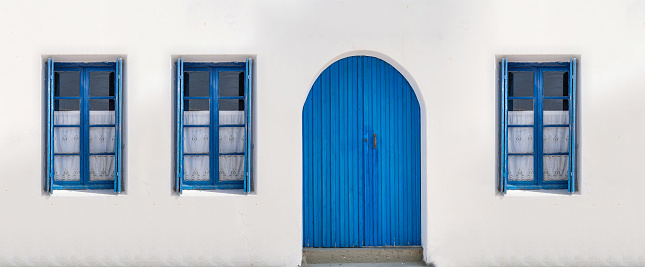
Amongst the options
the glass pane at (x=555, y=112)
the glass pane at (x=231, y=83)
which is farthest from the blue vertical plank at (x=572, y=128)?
the glass pane at (x=231, y=83)

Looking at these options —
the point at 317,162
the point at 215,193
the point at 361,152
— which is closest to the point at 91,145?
the point at 215,193

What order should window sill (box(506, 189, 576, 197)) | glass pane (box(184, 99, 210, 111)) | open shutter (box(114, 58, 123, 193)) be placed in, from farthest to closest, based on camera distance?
1. glass pane (box(184, 99, 210, 111))
2. window sill (box(506, 189, 576, 197))
3. open shutter (box(114, 58, 123, 193))

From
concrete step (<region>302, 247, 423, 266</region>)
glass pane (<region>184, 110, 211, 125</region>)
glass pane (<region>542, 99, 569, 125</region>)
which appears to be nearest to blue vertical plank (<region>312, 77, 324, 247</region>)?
concrete step (<region>302, 247, 423, 266</region>)

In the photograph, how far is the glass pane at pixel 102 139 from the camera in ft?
15.5

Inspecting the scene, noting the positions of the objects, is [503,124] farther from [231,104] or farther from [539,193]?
[231,104]

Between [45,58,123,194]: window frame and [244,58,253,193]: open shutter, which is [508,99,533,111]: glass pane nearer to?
[244,58,253,193]: open shutter

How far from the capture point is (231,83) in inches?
188

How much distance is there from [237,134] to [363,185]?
4.83ft

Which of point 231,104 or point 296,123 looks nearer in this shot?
point 296,123

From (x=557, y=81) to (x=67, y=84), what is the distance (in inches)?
206

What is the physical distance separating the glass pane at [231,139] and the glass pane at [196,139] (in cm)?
15

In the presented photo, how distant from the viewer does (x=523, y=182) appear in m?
4.84

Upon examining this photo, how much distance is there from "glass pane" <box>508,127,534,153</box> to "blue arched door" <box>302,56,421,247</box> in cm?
100

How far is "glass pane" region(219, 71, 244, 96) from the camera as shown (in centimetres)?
476
